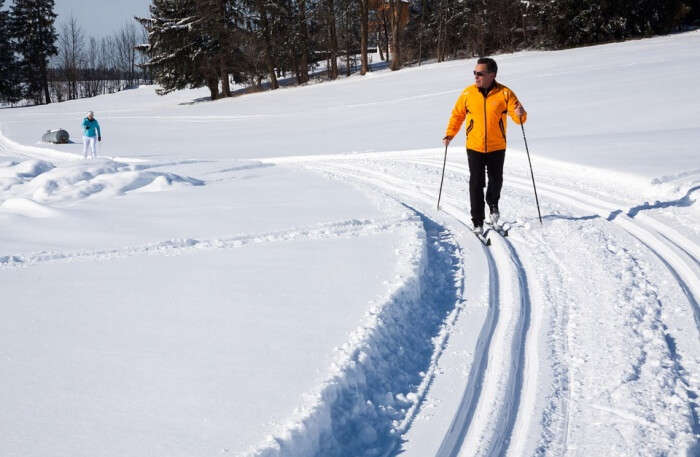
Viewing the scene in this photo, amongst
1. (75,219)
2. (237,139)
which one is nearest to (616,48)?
(237,139)

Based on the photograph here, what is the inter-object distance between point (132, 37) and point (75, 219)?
90.1 m

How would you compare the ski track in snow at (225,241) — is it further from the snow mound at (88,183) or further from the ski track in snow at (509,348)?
the snow mound at (88,183)

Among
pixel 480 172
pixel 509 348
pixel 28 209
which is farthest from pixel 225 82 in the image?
pixel 509 348

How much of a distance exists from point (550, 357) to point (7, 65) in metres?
72.1

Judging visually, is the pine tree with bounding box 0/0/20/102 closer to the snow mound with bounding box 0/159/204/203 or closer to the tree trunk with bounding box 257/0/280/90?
the tree trunk with bounding box 257/0/280/90

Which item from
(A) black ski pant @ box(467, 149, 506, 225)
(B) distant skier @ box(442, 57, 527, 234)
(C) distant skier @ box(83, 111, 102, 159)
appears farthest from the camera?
(C) distant skier @ box(83, 111, 102, 159)

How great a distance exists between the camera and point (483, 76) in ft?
18.8

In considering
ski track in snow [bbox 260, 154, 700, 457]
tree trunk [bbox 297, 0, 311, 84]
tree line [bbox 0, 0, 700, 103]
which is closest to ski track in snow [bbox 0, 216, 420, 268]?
ski track in snow [bbox 260, 154, 700, 457]

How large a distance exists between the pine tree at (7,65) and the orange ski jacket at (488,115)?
224 ft

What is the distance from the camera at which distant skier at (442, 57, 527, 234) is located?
5.82 m

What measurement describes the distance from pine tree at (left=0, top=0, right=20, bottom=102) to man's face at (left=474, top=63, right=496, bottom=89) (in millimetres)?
68491

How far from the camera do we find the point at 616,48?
2836 cm

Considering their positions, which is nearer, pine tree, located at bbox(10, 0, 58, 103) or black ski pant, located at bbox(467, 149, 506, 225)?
black ski pant, located at bbox(467, 149, 506, 225)

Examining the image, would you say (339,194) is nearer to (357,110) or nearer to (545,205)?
(545,205)
